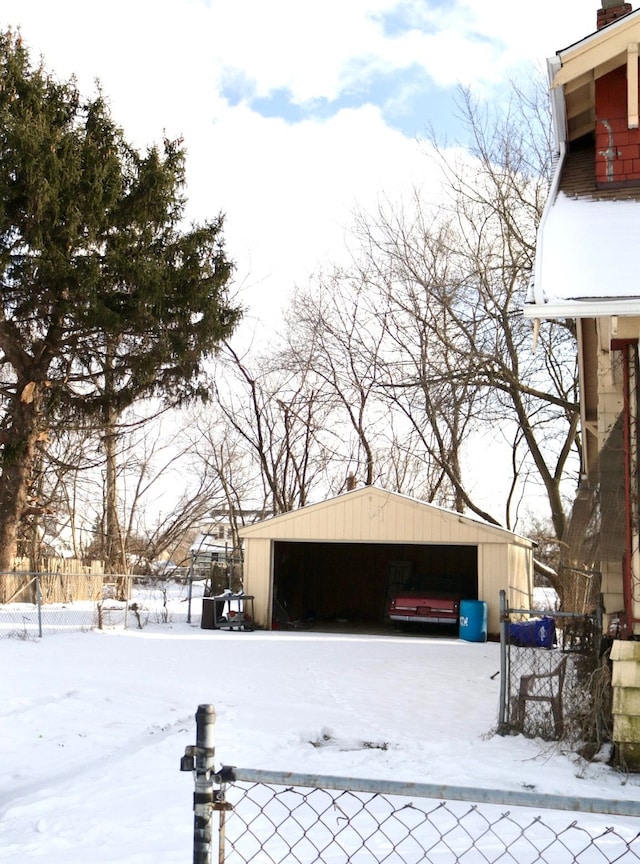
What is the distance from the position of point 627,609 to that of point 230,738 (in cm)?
362

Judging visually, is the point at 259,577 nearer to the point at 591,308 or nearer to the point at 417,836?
the point at 591,308

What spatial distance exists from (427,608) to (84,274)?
1141 cm

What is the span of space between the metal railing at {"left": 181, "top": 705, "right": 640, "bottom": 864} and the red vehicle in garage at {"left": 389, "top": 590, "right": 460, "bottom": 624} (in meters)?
14.0

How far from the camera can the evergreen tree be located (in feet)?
65.2

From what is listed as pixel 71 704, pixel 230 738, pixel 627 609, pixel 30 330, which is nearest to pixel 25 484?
pixel 30 330

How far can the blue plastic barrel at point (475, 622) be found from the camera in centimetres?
1814

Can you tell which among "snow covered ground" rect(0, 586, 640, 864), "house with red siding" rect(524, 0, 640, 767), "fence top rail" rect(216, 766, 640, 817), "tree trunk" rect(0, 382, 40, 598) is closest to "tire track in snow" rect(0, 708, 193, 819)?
"snow covered ground" rect(0, 586, 640, 864)

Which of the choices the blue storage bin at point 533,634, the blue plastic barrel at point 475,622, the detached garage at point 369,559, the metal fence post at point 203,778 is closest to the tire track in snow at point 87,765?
the metal fence post at point 203,778

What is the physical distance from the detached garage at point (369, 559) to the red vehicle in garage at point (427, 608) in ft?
3.30

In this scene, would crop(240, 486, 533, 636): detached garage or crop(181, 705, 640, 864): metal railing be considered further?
crop(240, 486, 533, 636): detached garage

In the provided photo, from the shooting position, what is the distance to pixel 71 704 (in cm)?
887

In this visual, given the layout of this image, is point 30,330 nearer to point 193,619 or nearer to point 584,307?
point 193,619

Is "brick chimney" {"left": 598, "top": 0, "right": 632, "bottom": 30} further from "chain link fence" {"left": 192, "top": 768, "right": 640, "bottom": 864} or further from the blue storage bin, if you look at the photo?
"chain link fence" {"left": 192, "top": 768, "right": 640, "bottom": 864}

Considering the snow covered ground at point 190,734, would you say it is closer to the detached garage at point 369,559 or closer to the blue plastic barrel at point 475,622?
the blue plastic barrel at point 475,622
